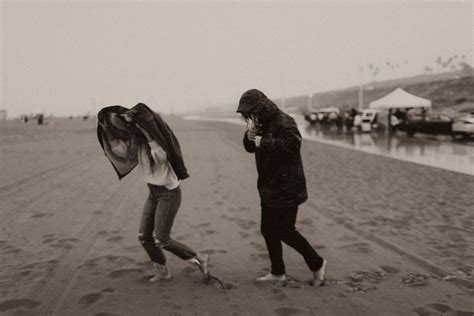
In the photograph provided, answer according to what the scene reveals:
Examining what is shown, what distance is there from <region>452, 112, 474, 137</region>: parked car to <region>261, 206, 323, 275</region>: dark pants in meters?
19.4

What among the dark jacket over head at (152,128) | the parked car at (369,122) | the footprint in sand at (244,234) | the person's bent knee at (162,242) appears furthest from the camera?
the parked car at (369,122)

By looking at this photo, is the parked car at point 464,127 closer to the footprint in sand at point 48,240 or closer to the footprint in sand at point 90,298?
the footprint in sand at point 48,240

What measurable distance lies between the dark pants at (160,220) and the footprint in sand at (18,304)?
0.98 m

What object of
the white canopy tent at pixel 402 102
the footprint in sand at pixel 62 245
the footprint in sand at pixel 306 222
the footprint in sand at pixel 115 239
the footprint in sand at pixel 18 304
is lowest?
the footprint in sand at pixel 306 222

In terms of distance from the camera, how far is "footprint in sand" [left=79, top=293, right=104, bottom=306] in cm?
387

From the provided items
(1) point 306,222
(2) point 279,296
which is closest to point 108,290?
(2) point 279,296

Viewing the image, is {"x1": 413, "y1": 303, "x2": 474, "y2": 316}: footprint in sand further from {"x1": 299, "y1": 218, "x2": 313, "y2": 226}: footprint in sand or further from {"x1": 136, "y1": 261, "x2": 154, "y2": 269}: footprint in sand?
{"x1": 299, "y1": 218, "x2": 313, "y2": 226}: footprint in sand

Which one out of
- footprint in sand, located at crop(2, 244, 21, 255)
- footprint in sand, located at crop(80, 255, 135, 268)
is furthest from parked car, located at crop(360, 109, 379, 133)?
footprint in sand, located at crop(2, 244, 21, 255)

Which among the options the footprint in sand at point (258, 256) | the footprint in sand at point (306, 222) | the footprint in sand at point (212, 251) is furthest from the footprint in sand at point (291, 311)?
the footprint in sand at point (306, 222)

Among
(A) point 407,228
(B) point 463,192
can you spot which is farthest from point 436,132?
(A) point 407,228

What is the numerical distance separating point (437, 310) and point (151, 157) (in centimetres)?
258

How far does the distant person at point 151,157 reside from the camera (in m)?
3.77

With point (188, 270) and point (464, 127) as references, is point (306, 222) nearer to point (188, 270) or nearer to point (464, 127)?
point (188, 270)

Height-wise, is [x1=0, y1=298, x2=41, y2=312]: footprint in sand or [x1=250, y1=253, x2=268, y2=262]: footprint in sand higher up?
[x1=0, y1=298, x2=41, y2=312]: footprint in sand
